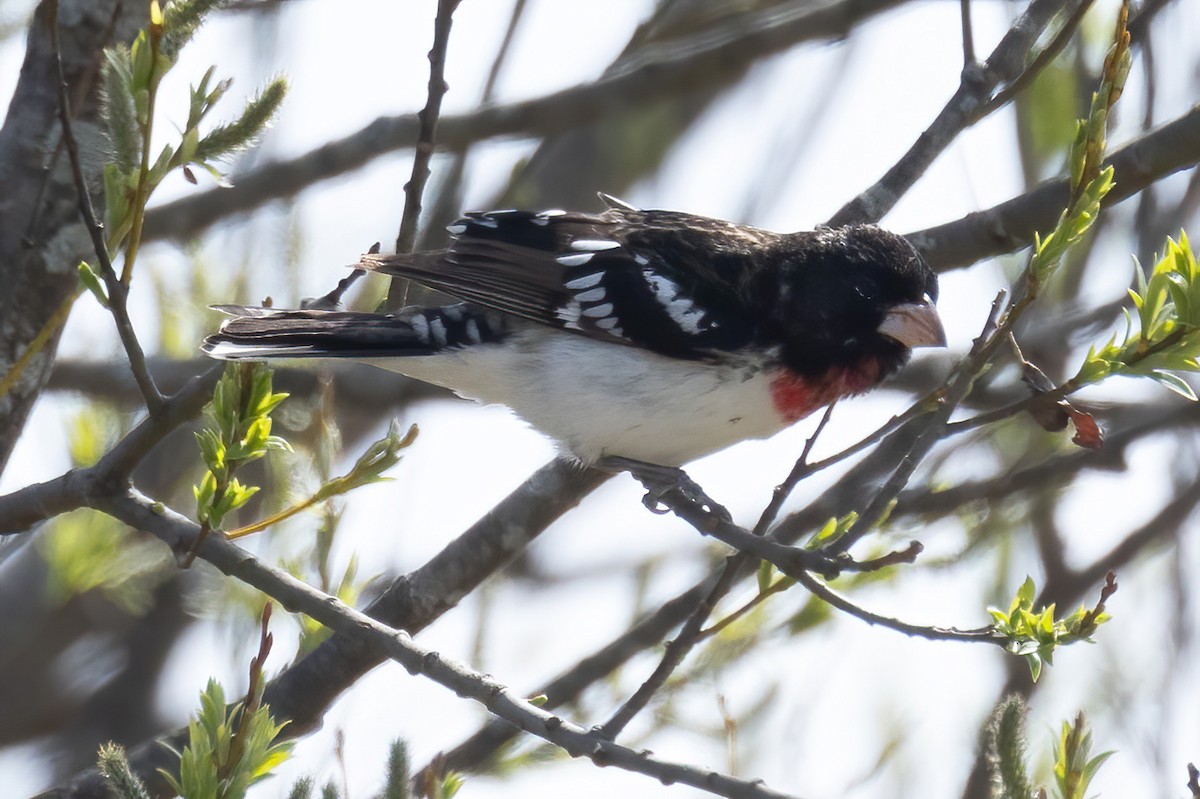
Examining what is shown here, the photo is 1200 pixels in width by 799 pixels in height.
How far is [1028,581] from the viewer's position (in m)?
2.13

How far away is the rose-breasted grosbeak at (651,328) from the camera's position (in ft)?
11.3

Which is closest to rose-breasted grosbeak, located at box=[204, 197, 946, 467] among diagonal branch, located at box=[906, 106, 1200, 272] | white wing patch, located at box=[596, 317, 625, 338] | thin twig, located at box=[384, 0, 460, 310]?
white wing patch, located at box=[596, 317, 625, 338]

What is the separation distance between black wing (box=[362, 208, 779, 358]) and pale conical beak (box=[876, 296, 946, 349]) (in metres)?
0.35

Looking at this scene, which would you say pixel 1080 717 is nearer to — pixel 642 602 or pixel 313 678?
pixel 313 678

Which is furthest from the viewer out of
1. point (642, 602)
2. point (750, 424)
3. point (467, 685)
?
point (642, 602)

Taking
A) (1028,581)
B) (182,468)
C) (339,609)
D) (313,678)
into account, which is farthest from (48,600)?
(1028,581)

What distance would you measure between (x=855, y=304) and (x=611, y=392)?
0.66 meters

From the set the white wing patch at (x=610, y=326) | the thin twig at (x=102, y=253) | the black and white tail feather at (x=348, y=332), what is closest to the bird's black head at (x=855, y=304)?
the white wing patch at (x=610, y=326)

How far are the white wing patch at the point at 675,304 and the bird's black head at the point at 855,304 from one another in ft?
0.63

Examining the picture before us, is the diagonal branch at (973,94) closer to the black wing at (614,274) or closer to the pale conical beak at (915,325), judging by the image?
the pale conical beak at (915,325)

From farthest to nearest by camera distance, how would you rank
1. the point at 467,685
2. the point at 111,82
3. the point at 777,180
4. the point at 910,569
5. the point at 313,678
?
the point at 777,180 → the point at 910,569 → the point at 313,678 → the point at 467,685 → the point at 111,82

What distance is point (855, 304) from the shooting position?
3562 mm

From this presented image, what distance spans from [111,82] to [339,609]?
37.9 inches

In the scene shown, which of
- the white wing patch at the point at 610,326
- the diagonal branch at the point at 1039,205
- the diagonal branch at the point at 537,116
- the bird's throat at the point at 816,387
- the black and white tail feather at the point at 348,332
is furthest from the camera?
the diagonal branch at the point at 537,116
